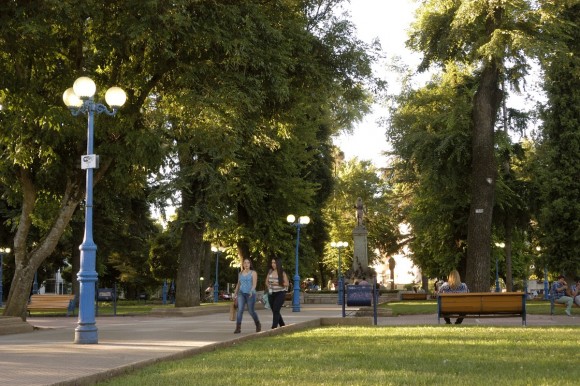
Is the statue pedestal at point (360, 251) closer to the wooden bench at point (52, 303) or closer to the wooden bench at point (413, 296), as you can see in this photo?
the wooden bench at point (52, 303)

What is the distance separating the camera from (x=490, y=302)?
20.6 meters

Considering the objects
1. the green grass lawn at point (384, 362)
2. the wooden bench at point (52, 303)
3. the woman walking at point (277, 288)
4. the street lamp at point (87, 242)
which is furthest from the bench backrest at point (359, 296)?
the wooden bench at point (52, 303)

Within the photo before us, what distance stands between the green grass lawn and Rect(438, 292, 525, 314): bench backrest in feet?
13.4

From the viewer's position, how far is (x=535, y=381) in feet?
29.4

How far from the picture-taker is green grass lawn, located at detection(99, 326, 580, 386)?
30.2 ft

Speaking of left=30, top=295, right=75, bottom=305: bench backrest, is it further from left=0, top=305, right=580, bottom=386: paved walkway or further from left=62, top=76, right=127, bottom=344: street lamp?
left=62, top=76, right=127, bottom=344: street lamp

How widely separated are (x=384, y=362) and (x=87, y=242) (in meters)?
7.12

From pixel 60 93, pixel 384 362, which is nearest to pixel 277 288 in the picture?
pixel 60 93

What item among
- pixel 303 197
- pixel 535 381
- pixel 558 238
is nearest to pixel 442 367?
pixel 535 381

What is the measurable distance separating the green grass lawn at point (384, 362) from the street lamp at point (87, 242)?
272 cm

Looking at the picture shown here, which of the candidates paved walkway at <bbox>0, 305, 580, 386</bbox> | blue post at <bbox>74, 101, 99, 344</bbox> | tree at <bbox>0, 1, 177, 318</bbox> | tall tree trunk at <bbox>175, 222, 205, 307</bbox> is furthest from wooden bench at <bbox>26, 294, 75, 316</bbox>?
blue post at <bbox>74, 101, 99, 344</bbox>

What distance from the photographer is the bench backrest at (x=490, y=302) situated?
67.7ft

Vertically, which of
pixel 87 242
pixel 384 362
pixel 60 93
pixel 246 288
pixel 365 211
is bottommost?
pixel 384 362

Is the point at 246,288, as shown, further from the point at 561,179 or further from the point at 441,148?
the point at 561,179
